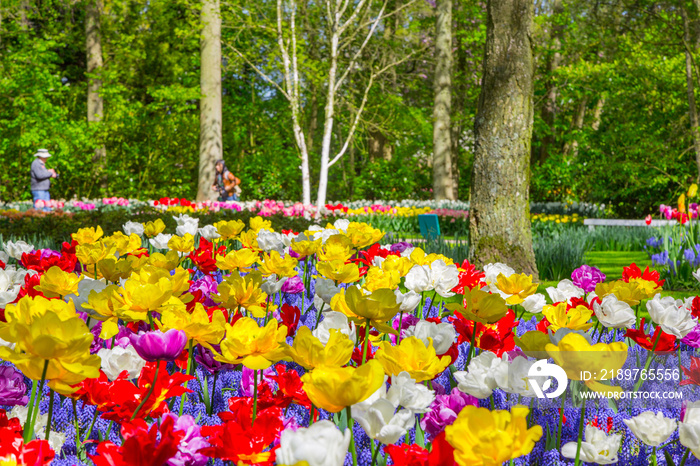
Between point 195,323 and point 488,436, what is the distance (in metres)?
0.68

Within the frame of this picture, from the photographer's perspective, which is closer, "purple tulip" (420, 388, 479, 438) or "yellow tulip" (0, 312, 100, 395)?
"yellow tulip" (0, 312, 100, 395)

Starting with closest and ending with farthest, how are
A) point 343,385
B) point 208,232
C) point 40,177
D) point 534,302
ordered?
point 343,385 < point 534,302 < point 208,232 < point 40,177

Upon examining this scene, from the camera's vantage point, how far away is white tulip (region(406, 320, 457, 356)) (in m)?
1.27

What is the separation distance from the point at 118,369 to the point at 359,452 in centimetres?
56

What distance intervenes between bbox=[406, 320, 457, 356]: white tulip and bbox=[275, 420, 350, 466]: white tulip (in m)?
0.56

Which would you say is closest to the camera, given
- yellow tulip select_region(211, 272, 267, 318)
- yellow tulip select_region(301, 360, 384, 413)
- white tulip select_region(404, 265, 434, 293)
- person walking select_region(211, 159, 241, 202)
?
yellow tulip select_region(301, 360, 384, 413)

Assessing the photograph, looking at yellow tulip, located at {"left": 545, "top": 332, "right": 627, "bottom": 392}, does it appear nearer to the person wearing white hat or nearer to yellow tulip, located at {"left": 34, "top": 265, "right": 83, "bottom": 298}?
yellow tulip, located at {"left": 34, "top": 265, "right": 83, "bottom": 298}

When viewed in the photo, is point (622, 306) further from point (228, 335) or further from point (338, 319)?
point (228, 335)

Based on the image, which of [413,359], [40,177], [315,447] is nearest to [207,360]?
[413,359]

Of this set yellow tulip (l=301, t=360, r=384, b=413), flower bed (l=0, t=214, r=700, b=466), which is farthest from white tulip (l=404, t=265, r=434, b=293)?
yellow tulip (l=301, t=360, r=384, b=413)

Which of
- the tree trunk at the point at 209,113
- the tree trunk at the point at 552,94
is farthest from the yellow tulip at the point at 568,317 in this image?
the tree trunk at the point at 552,94

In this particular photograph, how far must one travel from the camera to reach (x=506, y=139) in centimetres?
471

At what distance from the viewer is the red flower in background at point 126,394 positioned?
1148 mm

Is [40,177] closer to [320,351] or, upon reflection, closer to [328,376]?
[320,351]
